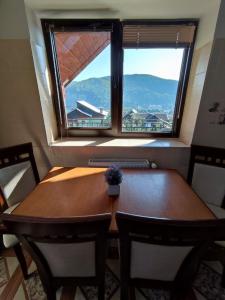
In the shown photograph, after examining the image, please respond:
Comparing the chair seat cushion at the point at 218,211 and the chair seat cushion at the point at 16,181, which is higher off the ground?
the chair seat cushion at the point at 16,181

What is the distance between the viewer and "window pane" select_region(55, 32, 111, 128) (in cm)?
171

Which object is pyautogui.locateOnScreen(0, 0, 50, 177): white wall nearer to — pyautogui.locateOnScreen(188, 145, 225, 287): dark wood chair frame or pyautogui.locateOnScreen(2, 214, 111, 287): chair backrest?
pyautogui.locateOnScreen(2, 214, 111, 287): chair backrest

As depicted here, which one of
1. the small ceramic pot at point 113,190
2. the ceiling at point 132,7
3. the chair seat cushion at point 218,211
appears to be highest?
the ceiling at point 132,7

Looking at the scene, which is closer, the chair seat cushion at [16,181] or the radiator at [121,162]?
the chair seat cushion at [16,181]

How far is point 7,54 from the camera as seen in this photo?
1503 millimetres

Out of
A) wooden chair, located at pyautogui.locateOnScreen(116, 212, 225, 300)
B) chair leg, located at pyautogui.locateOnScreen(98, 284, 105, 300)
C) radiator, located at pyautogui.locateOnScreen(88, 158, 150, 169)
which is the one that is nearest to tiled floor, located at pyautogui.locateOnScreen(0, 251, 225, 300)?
chair leg, located at pyautogui.locateOnScreen(98, 284, 105, 300)

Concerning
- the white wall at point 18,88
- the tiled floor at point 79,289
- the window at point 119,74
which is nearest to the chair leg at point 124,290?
the tiled floor at point 79,289

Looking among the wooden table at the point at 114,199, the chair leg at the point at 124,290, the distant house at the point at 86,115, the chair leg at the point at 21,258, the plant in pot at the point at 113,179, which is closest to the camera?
the chair leg at the point at 124,290

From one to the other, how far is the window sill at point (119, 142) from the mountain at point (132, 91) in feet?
1.23

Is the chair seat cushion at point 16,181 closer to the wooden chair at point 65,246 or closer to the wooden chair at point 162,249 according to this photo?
the wooden chair at point 65,246

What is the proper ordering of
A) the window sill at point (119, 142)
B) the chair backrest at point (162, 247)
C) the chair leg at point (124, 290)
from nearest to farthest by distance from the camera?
the chair backrest at point (162, 247)
the chair leg at point (124, 290)
the window sill at point (119, 142)

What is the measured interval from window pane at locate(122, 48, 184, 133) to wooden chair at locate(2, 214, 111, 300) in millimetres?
1475

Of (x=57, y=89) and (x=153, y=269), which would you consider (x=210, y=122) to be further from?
(x=57, y=89)

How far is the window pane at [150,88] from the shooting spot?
5.65 ft
